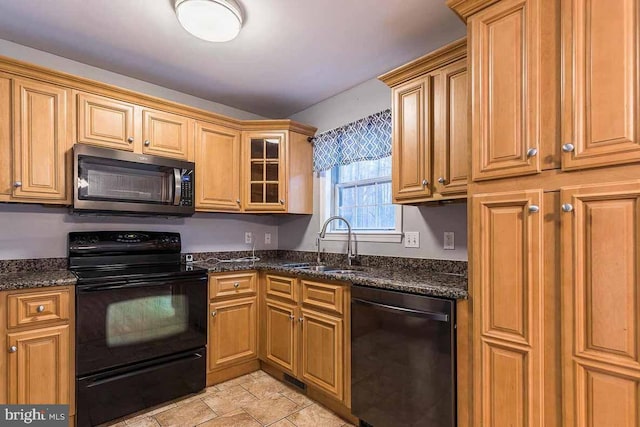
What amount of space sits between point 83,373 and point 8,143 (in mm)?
1466

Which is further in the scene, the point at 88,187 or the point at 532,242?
the point at 88,187

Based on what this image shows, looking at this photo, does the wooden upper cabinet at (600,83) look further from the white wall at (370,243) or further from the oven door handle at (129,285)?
the oven door handle at (129,285)

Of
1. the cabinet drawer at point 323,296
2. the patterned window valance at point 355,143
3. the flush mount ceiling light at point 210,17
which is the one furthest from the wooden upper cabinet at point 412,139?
the flush mount ceiling light at point 210,17

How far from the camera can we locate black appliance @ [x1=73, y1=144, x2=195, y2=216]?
2229mm

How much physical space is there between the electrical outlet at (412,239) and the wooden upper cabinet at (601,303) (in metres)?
1.18

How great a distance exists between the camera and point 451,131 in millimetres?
1908

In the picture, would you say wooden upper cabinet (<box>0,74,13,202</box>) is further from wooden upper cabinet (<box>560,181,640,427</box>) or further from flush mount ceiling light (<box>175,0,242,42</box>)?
wooden upper cabinet (<box>560,181,640,427</box>)

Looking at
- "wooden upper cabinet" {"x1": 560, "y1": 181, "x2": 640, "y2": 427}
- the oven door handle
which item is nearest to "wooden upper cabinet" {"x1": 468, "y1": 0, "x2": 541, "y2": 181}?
"wooden upper cabinet" {"x1": 560, "y1": 181, "x2": 640, "y2": 427}

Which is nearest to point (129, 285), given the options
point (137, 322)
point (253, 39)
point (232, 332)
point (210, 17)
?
point (137, 322)

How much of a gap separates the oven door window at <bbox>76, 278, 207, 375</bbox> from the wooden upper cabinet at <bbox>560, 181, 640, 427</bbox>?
2208 mm

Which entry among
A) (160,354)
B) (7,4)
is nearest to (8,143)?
(7,4)

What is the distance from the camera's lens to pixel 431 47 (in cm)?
232

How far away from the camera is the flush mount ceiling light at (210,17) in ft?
5.83

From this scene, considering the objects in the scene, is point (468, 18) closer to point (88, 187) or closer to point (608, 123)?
point (608, 123)
